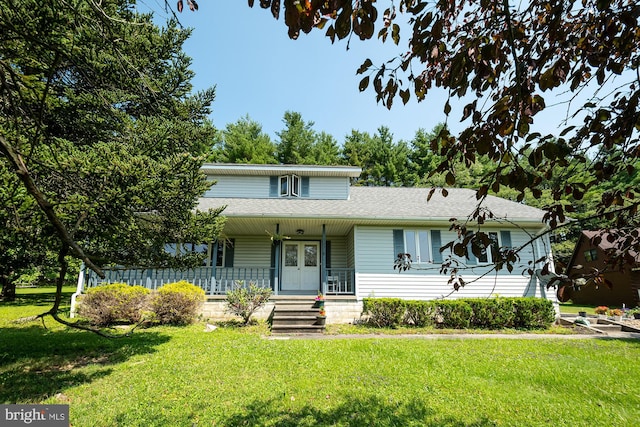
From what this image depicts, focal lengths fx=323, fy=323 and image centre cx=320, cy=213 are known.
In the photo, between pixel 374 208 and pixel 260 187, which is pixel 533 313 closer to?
pixel 374 208

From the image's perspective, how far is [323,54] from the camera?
2.76m

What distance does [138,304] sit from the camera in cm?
939

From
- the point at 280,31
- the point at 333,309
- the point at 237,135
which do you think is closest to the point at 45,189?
the point at 280,31

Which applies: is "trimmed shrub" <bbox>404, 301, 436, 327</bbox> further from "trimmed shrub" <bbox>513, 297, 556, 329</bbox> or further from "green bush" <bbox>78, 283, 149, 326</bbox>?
"green bush" <bbox>78, 283, 149, 326</bbox>

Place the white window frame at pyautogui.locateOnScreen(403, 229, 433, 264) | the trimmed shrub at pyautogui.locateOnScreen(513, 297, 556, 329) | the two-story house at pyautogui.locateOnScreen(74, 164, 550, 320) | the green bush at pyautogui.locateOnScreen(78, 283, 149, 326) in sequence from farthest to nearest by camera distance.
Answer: the white window frame at pyautogui.locateOnScreen(403, 229, 433, 264), the two-story house at pyautogui.locateOnScreen(74, 164, 550, 320), the trimmed shrub at pyautogui.locateOnScreen(513, 297, 556, 329), the green bush at pyautogui.locateOnScreen(78, 283, 149, 326)

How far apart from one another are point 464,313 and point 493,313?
3.22 ft

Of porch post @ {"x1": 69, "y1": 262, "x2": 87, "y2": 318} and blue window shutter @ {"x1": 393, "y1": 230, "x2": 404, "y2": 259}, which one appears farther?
blue window shutter @ {"x1": 393, "y1": 230, "x2": 404, "y2": 259}

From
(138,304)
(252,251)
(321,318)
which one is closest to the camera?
(138,304)

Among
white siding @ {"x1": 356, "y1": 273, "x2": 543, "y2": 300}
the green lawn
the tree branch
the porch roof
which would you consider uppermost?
the porch roof

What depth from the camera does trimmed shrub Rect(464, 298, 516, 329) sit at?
10.1 metres

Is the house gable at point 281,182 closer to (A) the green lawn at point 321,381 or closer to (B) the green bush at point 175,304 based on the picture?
(B) the green bush at point 175,304

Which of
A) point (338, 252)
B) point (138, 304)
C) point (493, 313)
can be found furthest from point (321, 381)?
point (338, 252)

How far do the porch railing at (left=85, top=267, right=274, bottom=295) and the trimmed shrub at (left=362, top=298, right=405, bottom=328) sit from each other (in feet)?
12.6

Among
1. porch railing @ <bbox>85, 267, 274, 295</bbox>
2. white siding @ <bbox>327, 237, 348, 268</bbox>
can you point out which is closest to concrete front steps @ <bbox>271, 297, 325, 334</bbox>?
porch railing @ <bbox>85, 267, 274, 295</bbox>
